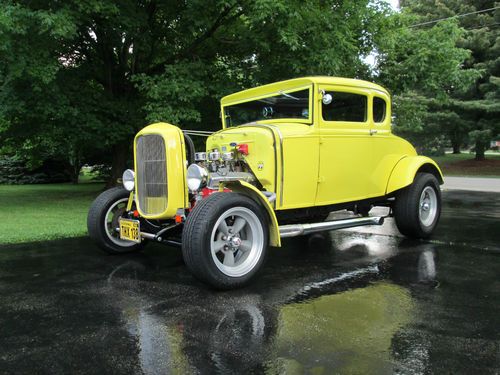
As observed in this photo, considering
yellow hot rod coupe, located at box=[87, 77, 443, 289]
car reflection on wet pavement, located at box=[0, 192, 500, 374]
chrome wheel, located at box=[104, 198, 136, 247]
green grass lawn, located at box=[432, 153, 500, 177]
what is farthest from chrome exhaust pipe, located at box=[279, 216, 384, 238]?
green grass lawn, located at box=[432, 153, 500, 177]

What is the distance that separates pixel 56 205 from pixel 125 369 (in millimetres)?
9651

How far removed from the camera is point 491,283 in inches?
180

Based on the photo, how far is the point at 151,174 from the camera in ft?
16.9

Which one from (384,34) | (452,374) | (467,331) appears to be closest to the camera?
(452,374)

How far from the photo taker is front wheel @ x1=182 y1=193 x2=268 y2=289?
4219 mm

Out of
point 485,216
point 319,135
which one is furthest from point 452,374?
point 485,216

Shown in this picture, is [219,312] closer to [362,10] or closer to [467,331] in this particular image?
[467,331]

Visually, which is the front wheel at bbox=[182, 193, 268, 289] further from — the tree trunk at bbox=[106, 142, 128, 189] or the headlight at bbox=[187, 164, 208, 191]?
the tree trunk at bbox=[106, 142, 128, 189]

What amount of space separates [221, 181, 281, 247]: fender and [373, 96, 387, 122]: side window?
2.37 m

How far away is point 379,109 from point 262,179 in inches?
88.7

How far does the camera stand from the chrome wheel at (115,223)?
580cm

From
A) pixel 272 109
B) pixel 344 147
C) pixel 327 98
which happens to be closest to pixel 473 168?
pixel 344 147

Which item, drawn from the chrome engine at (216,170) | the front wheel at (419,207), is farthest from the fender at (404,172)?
the chrome engine at (216,170)

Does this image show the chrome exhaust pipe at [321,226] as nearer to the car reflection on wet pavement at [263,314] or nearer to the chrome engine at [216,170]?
the car reflection on wet pavement at [263,314]
